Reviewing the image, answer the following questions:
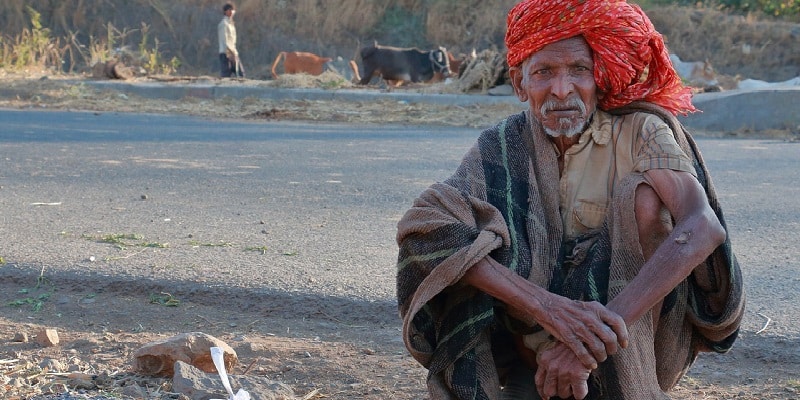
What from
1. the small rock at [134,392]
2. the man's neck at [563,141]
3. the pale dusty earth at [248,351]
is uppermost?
the man's neck at [563,141]

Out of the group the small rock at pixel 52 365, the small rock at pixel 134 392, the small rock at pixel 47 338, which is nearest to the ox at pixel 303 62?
the small rock at pixel 47 338

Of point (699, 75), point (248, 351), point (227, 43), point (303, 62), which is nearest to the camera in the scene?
point (248, 351)

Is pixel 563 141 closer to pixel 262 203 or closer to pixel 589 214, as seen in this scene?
pixel 589 214

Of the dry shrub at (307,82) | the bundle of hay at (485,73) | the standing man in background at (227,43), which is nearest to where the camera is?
the bundle of hay at (485,73)

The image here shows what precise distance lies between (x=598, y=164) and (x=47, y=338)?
1922 mm

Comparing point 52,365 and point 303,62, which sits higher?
point 52,365

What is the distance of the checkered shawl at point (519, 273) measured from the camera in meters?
2.40

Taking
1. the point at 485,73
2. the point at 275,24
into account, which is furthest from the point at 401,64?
the point at 275,24

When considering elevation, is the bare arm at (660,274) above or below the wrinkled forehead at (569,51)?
below

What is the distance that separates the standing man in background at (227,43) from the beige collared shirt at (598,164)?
17470 mm

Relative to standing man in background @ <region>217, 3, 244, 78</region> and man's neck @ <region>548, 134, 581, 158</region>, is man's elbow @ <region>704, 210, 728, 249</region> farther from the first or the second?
standing man in background @ <region>217, 3, 244, 78</region>

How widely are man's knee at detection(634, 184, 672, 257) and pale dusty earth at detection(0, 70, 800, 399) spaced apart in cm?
89

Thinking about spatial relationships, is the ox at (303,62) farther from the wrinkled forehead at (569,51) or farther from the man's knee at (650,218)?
the man's knee at (650,218)

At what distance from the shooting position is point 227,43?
19766 millimetres
